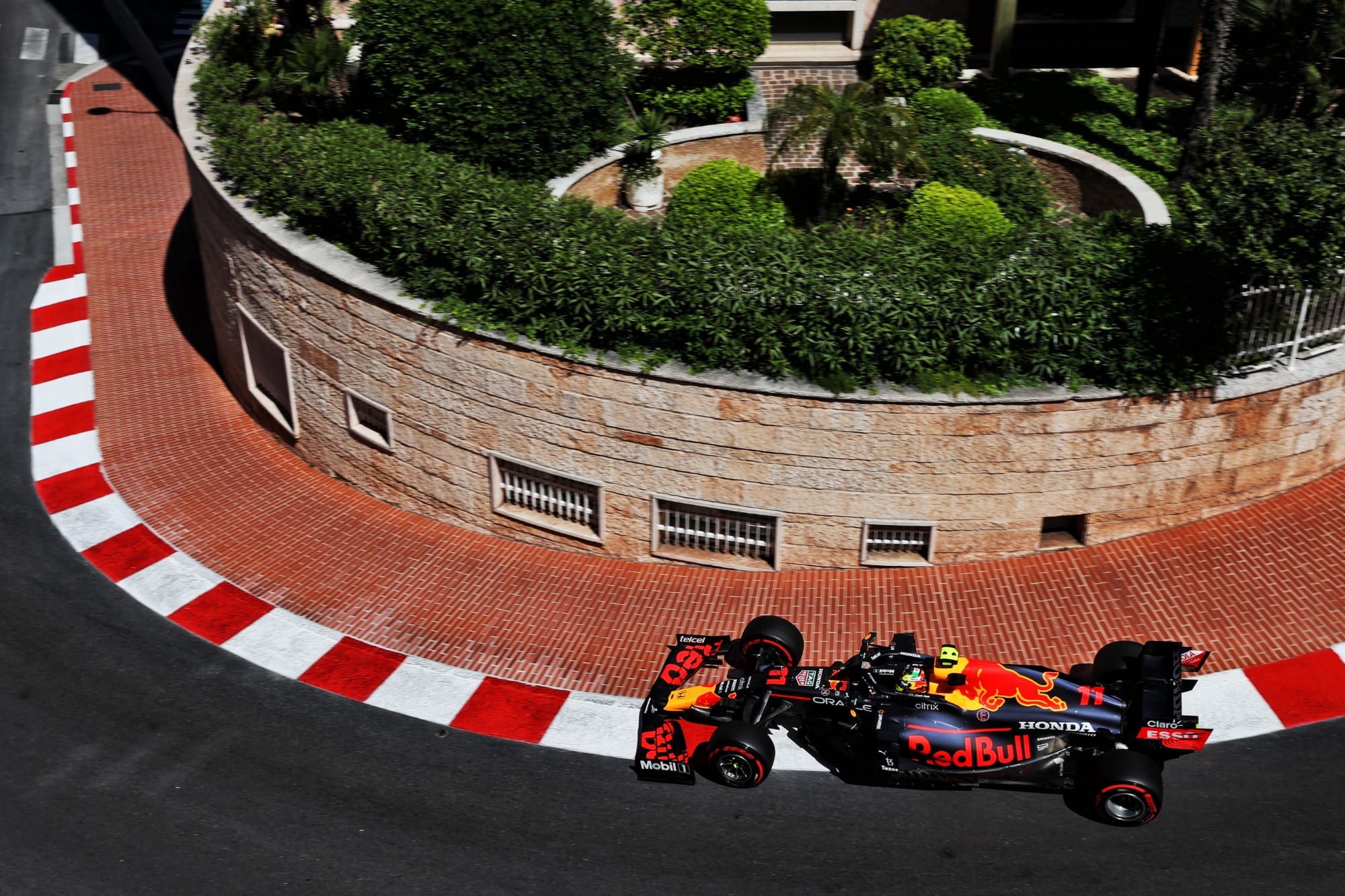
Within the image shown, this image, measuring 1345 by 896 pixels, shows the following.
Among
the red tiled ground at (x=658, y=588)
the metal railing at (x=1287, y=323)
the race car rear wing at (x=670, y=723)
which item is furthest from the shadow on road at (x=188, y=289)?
the metal railing at (x=1287, y=323)

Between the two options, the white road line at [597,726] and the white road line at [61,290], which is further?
the white road line at [61,290]

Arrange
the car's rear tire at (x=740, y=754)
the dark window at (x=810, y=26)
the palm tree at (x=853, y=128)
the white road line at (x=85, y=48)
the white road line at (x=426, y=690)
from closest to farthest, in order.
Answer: the car's rear tire at (x=740, y=754)
the white road line at (x=426, y=690)
the palm tree at (x=853, y=128)
the dark window at (x=810, y=26)
the white road line at (x=85, y=48)

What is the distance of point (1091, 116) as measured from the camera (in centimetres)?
2047

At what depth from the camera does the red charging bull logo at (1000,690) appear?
1030 cm

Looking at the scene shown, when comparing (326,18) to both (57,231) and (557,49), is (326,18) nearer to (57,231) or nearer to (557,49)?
(557,49)

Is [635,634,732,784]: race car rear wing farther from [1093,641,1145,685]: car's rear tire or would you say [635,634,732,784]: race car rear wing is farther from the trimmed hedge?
[1093,641,1145,685]: car's rear tire

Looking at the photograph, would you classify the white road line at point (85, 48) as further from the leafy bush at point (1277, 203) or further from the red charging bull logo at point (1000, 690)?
the red charging bull logo at point (1000, 690)

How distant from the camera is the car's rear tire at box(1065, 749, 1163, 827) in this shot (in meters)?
9.84

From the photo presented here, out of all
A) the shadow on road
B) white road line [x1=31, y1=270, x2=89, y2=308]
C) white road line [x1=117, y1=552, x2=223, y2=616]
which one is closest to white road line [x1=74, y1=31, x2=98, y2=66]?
the shadow on road

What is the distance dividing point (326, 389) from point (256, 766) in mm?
4941

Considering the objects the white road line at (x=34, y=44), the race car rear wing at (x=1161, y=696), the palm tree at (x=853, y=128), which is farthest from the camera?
the white road line at (x=34, y=44)

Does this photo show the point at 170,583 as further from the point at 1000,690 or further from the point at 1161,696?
the point at 1161,696

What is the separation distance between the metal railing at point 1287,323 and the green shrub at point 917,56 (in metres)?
9.02

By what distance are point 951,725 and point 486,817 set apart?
155 inches
